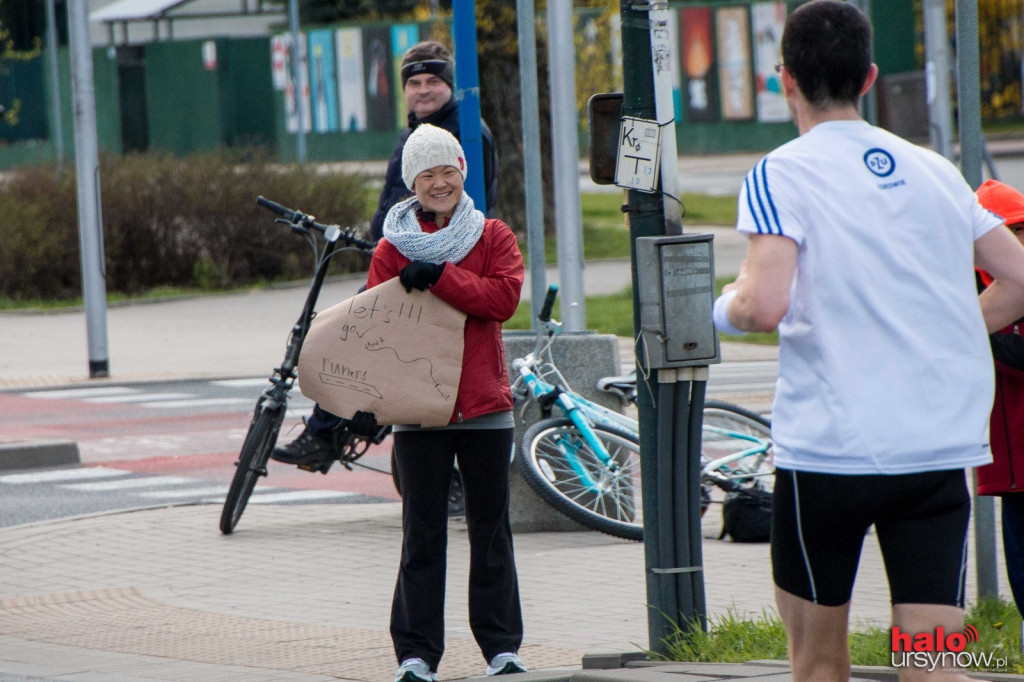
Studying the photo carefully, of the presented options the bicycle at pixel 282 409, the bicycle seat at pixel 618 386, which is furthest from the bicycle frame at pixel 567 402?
the bicycle at pixel 282 409

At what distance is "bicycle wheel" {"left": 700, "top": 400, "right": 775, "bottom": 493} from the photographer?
813cm

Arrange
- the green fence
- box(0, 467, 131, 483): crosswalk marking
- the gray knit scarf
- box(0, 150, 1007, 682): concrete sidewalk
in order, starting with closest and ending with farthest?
the gray knit scarf < box(0, 150, 1007, 682): concrete sidewalk < box(0, 467, 131, 483): crosswalk marking < the green fence

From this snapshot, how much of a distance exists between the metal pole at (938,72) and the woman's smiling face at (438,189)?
10958mm

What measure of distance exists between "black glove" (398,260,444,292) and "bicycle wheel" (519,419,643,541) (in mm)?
2709

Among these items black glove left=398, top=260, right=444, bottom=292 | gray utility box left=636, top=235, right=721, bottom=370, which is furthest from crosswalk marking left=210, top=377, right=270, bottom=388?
gray utility box left=636, top=235, right=721, bottom=370

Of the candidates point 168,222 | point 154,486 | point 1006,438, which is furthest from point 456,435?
point 168,222

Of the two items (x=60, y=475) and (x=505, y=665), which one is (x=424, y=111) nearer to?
(x=505, y=665)

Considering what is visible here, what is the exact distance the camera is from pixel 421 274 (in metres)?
5.21

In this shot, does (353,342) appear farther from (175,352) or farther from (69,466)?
(175,352)

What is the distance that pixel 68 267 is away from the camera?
22719mm

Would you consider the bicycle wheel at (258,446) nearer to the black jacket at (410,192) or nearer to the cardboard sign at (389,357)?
the black jacket at (410,192)

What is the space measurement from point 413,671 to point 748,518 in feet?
9.99

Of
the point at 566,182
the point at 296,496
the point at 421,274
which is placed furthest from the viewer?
the point at 566,182

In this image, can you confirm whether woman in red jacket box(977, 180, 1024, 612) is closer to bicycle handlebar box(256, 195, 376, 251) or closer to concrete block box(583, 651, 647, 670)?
concrete block box(583, 651, 647, 670)
